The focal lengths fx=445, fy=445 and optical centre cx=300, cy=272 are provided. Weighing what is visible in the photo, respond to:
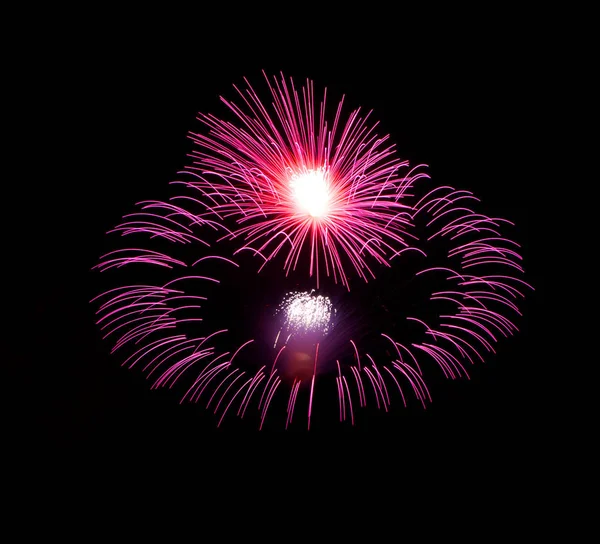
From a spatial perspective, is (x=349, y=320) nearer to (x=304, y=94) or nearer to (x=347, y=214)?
(x=347, y=214)

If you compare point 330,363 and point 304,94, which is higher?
point 304,94

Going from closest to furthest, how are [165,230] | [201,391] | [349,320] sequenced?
[165,230] → [201,391] → [349,320]

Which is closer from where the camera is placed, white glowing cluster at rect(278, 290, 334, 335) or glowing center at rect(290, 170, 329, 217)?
glowing center at rect(290, 170, 329, 217)

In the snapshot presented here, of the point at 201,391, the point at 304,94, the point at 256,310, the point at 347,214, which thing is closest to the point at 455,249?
the point at 347,214

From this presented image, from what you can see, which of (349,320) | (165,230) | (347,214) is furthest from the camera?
(349,320)

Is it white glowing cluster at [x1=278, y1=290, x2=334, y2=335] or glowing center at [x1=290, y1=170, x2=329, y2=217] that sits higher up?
glowing center at [x1=290, y1=170, x2=329, y2=217]
